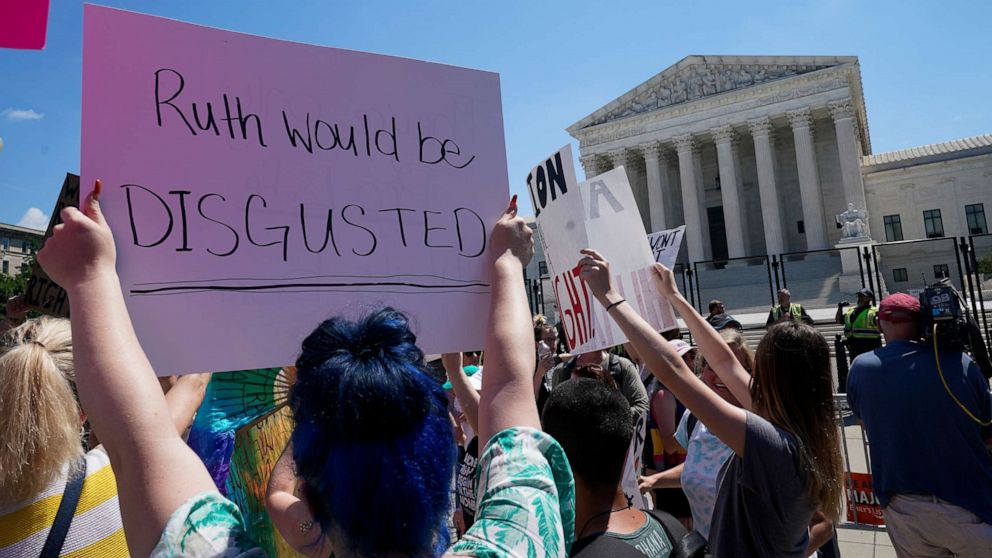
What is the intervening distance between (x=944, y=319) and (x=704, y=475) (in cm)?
164

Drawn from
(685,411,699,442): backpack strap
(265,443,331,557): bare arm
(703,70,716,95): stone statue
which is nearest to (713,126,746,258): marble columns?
(703,70,716,95): stone statue

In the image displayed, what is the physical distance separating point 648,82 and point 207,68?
39.0 meters

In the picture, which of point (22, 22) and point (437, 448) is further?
point (22, 22)

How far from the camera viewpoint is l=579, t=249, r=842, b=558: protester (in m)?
1.96

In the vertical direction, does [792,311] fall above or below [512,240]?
below

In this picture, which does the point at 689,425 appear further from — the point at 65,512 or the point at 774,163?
the point at 774,163

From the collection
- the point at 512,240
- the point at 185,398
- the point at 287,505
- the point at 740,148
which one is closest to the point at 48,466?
the point at 185,398

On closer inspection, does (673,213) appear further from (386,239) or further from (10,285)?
(10,285)

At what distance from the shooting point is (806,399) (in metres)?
2.13

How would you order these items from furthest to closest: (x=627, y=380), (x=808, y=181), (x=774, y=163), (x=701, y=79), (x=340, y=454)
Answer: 1. (x=701, y=79)
2. (x=774, y=163)
3. (x=808, y=181)
4. (x=627, y=380)
5. (x=340, y=454)

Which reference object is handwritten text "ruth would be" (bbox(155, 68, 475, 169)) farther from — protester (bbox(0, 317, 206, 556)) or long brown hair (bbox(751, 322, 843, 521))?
Result: long brown hair (bbox(751, 322, 843, 521))

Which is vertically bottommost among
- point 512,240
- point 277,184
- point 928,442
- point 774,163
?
point 928,442

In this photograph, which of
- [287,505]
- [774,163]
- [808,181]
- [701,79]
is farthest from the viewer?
[701,79]

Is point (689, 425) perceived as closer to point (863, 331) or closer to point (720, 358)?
point (720, 358)
